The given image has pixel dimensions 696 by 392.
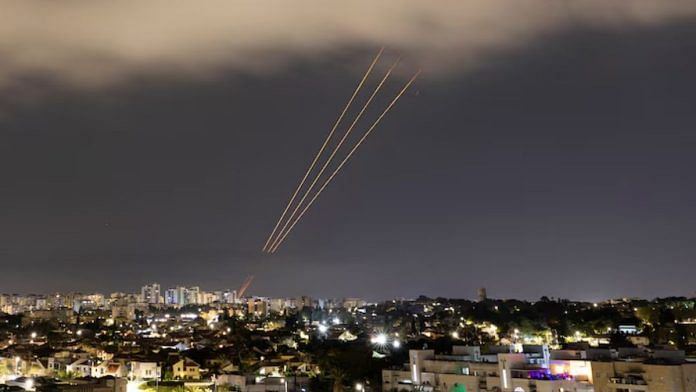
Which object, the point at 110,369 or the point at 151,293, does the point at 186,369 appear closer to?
the point at 110,369

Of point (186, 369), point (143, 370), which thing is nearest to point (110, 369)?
point (143, 370)

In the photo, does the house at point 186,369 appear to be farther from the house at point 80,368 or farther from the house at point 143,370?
the house at point 80,368

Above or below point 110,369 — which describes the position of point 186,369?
below

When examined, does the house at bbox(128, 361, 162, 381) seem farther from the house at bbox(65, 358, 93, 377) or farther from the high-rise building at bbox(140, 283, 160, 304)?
the high-rise building at bbox(140, 283, 160, 304)

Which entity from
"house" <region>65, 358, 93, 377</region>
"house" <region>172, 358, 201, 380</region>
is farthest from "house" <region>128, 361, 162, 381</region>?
"house" <region>65, 358, 93, 377</region>

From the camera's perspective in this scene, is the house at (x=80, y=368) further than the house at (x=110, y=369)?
Yes

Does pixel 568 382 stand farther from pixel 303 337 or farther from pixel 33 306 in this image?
pixel 33 306

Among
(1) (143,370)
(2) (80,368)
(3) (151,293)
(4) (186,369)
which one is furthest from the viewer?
(3) (151,293)

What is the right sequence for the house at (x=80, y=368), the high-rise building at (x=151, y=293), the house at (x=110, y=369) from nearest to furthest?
1. the house at (x=110, y=369)
2. the house at (x=80, y=368)
3. the high-rise building at (x=151, y=293)

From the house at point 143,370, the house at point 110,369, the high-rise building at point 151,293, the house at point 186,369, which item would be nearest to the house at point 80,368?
the house at point 110,369

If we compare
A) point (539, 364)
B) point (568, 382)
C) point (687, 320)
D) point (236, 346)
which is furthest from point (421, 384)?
point (687, 320)
